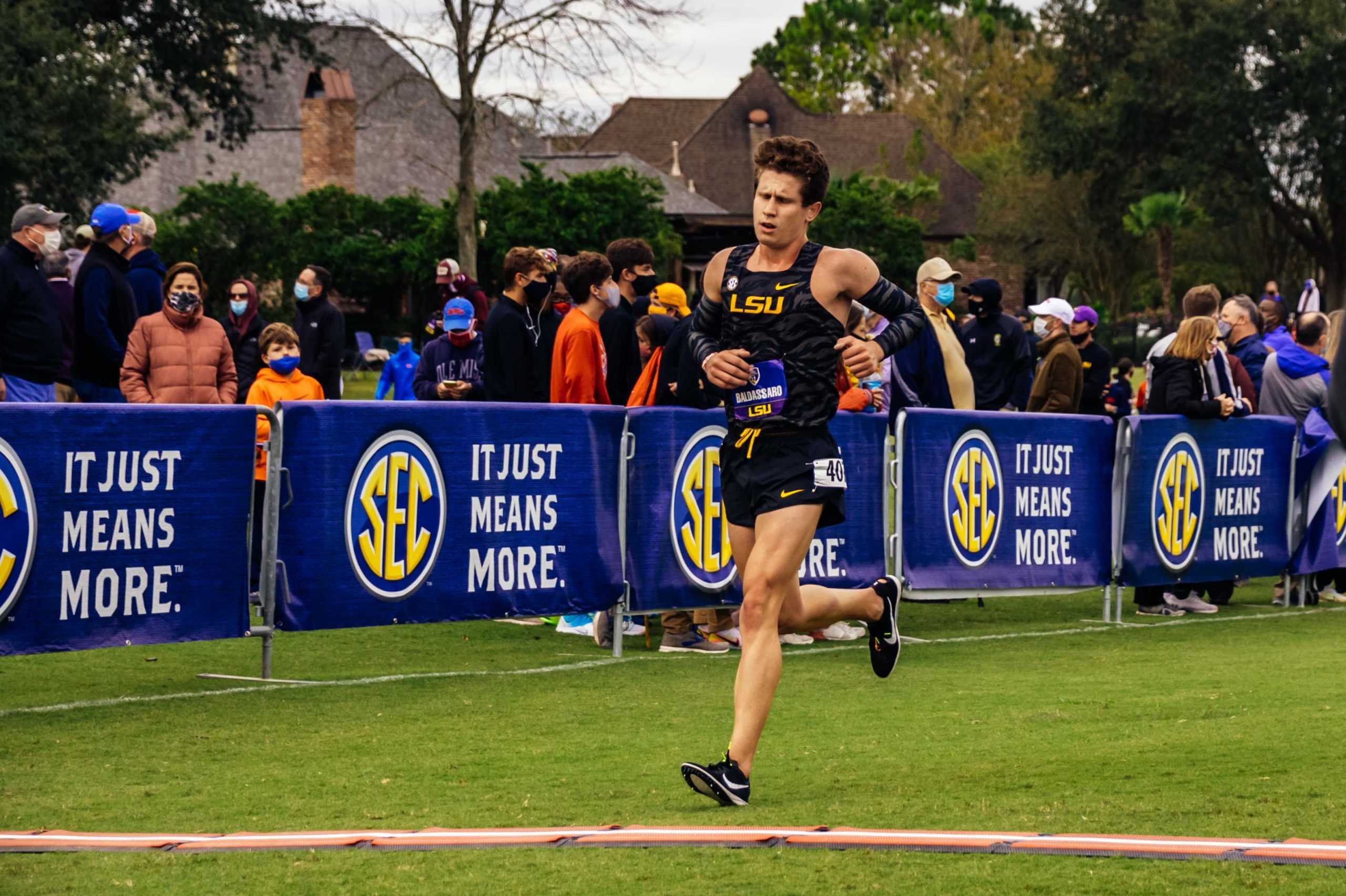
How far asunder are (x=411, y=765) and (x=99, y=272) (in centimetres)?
632

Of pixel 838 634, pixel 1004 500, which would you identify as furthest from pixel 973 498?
pixel 838 634

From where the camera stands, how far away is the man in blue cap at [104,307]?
12305 millimetres

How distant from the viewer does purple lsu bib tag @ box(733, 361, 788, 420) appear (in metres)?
6.54

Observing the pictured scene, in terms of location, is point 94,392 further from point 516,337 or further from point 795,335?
point 795,335

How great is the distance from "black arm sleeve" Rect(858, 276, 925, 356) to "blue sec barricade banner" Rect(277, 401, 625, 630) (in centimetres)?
305

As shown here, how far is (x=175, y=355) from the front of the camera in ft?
36.9

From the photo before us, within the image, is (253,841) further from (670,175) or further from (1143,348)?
(670,175)

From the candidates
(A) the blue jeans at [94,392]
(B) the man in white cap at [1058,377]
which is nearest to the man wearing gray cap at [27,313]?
(A) the blue jeans at [94,392]

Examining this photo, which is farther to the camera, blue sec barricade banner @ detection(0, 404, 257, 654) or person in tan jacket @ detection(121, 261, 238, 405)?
person in tan jacket @ detection(121, 261, 238, 405)

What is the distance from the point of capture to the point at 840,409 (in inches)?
454

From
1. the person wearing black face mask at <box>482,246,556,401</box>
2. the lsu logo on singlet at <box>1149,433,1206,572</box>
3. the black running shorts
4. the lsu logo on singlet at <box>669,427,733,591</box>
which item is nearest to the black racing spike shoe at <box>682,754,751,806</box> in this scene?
the black running shorts

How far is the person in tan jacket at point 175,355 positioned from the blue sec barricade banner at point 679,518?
2700 millimetres

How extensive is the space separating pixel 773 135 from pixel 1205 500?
82.8 meters

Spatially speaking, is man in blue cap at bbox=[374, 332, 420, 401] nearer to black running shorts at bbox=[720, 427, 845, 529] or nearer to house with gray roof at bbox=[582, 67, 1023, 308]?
black running shorts at bbox=[720, 427, 845, 529]
